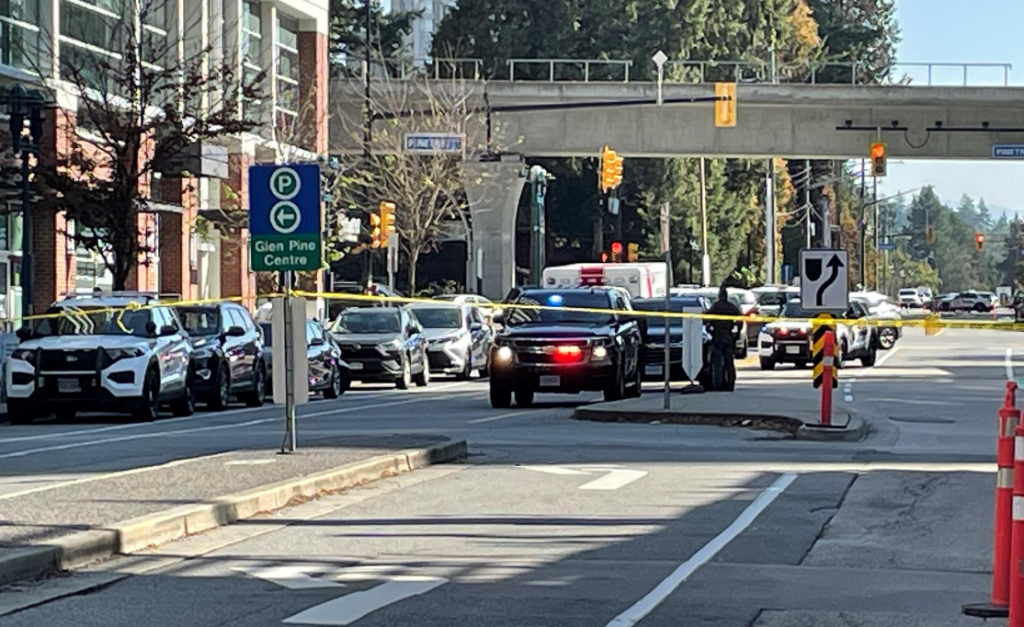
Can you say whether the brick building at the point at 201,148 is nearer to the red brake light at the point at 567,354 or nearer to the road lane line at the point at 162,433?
the road lane line at the point at 162,433

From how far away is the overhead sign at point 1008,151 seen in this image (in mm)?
57812

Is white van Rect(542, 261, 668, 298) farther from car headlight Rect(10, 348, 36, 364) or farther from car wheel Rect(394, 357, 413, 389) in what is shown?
car headlight Rect(10, 348, 36, 364)

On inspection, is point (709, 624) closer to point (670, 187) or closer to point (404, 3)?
point (670, 187)

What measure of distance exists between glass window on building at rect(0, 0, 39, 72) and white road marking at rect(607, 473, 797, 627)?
2667 centimetres

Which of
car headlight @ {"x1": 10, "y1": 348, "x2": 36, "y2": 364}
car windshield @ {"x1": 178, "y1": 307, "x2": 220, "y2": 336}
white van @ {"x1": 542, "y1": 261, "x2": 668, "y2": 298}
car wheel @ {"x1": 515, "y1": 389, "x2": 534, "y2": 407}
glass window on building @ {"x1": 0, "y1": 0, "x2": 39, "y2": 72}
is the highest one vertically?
glass window on building @ {"x1": 0, "y1": 0, "x2": 39, "y2": 72}

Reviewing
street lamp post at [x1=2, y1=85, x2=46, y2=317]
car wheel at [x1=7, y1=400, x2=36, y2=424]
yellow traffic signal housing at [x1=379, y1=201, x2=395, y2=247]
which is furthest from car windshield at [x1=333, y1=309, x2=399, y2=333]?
car wheel at [x1=7, y1=400, x2=36, y2=424]

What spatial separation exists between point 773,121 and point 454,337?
22085 mm

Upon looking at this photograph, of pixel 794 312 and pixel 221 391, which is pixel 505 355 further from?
pixel 794 312

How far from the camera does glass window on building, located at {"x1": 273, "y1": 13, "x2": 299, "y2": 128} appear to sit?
54.8 meters

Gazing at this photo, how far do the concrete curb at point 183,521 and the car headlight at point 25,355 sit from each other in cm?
962

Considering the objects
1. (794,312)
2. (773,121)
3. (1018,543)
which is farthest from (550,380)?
(773,121)

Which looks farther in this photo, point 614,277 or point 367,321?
point 614,277

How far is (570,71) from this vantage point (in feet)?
259

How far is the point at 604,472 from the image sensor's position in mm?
17859
